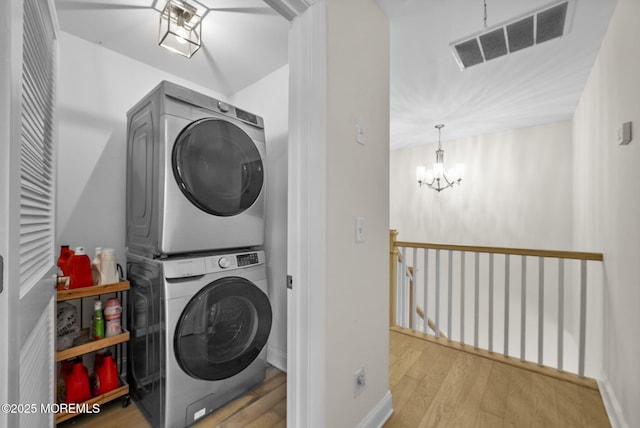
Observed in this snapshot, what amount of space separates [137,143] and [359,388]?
1883 mm

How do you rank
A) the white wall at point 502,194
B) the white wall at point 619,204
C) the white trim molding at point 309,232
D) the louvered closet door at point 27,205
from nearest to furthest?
1. the louvered closet door at point 27,205
2. the white trim molding at point 309,232
3. the white wall at point 619,204
4. the white wall at point 502,194

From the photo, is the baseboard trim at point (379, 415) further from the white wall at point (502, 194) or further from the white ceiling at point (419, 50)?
the white wall at point (502, 194)

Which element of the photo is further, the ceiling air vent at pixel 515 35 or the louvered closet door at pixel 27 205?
the ceiling air vent at pixel 515 35

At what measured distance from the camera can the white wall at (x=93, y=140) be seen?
1.76 meters

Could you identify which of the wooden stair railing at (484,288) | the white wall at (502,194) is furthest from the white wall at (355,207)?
the white wall at (502,194)

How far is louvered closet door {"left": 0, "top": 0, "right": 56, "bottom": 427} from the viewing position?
1.61 feet

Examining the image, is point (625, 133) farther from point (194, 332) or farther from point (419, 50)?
point (194, 332)

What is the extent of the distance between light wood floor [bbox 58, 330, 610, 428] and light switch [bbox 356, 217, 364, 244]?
105cm

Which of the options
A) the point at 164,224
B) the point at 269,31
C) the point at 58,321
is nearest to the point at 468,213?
the point at 269,31

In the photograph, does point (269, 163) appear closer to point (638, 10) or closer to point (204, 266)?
point (204, 266)

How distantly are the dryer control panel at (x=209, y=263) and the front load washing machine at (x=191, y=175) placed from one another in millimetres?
61

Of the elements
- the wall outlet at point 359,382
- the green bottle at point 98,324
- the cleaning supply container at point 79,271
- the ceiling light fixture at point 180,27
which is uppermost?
the ceiling light fixture at point 180,27

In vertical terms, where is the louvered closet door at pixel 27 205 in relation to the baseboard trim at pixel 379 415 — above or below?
above

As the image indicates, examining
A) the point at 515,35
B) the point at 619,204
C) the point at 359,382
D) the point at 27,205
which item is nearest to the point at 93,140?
the point at 27,205
